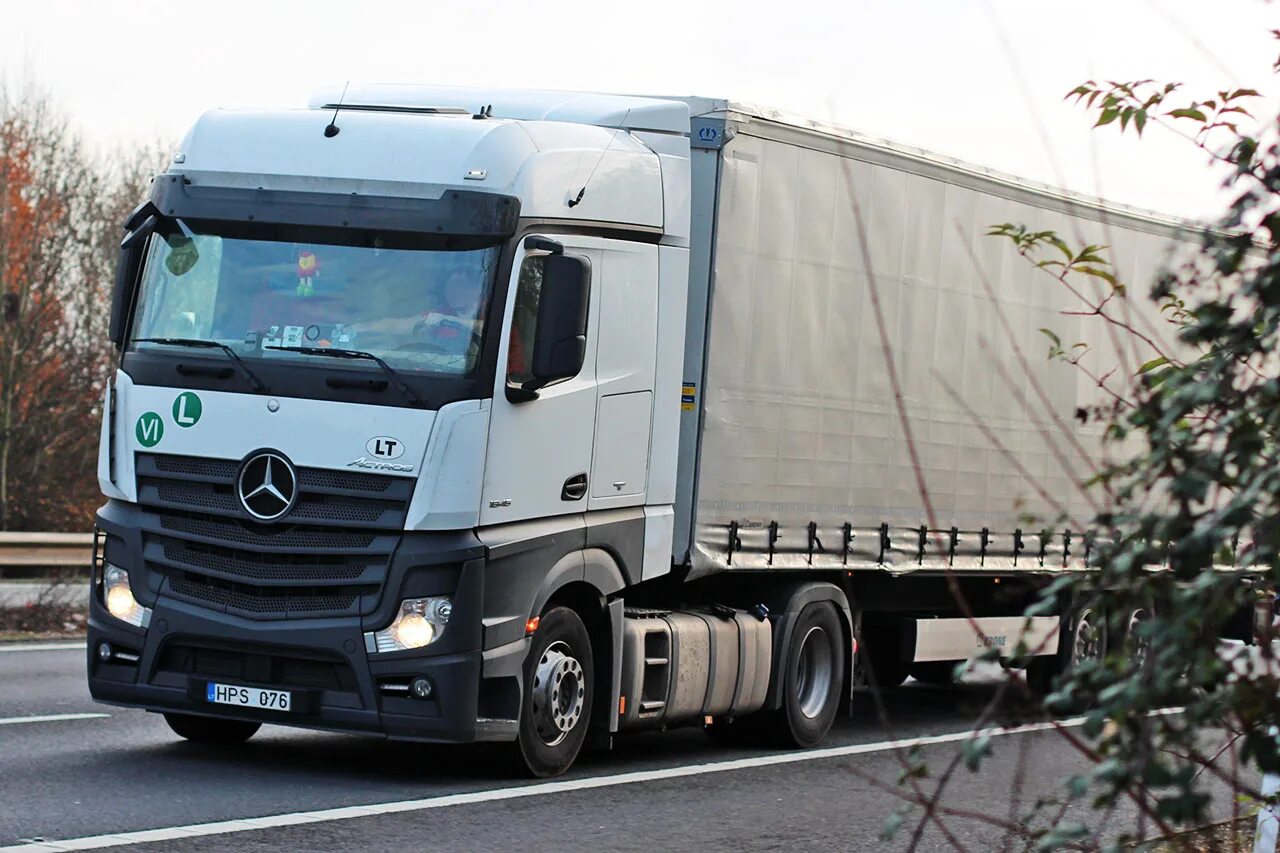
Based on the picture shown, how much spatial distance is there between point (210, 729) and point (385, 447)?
2.36 meters

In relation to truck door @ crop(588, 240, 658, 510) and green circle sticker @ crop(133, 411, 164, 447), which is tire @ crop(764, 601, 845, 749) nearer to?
truck door @ crop(588, 240, 658, 510)

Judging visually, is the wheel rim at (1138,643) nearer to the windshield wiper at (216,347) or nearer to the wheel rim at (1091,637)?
the wheel rim at (1091,637)

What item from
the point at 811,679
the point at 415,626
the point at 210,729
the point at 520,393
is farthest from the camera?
the point at 811,679

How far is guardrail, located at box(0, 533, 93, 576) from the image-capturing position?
22.1 m

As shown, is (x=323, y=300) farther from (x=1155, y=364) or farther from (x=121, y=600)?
(x=1155, y=364)

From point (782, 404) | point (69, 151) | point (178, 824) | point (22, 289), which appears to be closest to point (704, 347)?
point (782, 404)

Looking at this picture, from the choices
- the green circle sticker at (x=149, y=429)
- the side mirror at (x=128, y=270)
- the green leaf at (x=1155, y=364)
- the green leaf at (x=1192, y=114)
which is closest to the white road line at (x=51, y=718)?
the green circle sticker at (x=149, y=429)

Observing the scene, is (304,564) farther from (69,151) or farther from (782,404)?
(69,151)

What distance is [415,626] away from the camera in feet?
28.9

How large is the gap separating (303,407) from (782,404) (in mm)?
3447

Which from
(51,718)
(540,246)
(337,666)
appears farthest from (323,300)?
(51,718)

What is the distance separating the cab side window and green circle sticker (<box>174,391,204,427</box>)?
5.04 ft

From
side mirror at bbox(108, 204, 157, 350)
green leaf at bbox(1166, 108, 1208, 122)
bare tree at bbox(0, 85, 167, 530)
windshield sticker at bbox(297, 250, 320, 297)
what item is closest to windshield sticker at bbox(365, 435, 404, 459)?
windshield sticker at bbox(297, 250, 320, 297)

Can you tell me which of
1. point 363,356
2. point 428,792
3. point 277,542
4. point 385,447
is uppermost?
point 363,356
